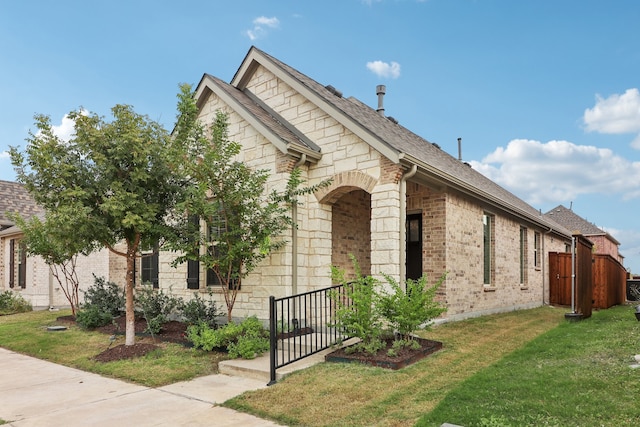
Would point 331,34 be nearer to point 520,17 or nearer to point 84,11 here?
point 520,17

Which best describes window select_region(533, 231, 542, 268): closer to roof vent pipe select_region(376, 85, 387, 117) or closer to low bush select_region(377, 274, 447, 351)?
roof vent pipe select_region(376, 85, 387, 117)

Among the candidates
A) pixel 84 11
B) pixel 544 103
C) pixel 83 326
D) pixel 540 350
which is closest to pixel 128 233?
pixel 83 326

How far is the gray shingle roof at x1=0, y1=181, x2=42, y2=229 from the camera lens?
62.5 feet

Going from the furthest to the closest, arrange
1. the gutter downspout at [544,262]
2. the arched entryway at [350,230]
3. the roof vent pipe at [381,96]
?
the gutter downspout at [544,262] → the roof vent pipe at [381,96] → the arched entryway at [350,230]

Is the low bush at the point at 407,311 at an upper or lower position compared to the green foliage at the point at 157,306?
upper

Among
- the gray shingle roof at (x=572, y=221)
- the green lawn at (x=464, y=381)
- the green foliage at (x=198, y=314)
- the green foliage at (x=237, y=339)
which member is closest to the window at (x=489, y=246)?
the green lawn at (x=464, y=381)

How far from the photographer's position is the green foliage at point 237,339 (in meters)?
6.93

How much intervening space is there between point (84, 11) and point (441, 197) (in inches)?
353

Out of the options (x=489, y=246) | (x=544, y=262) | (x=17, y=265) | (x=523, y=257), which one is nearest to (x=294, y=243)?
(x=489, y=246)

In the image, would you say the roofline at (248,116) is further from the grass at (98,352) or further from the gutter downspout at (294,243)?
the grass at (98,352)

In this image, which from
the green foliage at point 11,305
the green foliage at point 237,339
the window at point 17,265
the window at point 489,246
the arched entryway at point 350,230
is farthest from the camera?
the window at point 17,265

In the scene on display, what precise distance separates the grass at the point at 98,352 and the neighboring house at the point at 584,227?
33.3m

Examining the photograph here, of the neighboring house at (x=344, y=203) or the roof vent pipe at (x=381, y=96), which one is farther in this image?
the roof vent pipe at (x=381, y=96)

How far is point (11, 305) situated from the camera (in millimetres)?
15125
